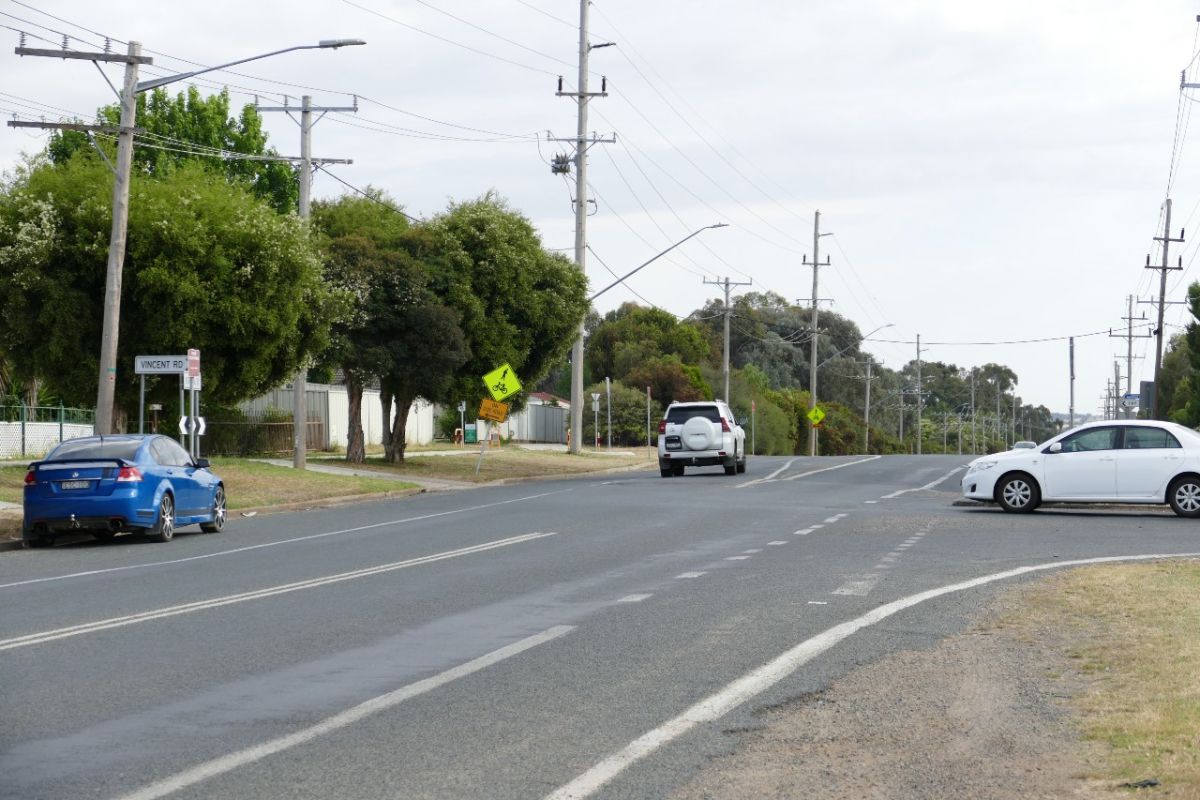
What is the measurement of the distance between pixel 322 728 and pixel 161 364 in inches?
819

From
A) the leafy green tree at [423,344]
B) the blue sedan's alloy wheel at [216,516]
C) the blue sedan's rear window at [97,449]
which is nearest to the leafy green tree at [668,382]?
the leafy green tree at [423,344]

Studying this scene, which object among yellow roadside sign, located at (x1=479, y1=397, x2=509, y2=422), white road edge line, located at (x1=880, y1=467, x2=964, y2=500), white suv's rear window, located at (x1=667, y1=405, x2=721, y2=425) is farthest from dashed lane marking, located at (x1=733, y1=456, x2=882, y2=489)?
yellow roadside sign, located at (x1=479, y1=397, x2=509, y2=422)

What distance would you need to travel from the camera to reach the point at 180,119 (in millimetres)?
64125

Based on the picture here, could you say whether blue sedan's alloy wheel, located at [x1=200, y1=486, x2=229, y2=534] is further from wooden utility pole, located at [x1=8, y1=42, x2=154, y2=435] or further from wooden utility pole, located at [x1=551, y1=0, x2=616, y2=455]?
wooden utility pole, located at [x1=551, y1=0, x2=616, y2=455]

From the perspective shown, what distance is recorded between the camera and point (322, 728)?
7668 millimetres

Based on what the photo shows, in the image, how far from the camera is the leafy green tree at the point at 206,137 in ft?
203

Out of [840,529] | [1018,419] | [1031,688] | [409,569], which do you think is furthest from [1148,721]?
[1018,419]

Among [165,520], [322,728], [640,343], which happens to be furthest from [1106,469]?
[640,343]

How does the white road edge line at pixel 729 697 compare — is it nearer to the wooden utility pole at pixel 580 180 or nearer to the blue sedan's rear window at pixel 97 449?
the blue sedan's rear window at pixel 97 449

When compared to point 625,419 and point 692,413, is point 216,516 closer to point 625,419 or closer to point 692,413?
point 692,413

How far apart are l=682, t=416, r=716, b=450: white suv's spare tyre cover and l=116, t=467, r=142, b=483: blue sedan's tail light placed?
20932mm

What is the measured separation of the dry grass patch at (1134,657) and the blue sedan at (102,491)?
1216 centimetres

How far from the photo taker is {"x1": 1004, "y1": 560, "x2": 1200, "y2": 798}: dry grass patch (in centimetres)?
679

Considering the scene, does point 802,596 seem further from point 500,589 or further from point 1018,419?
point 1018,419
